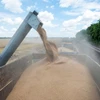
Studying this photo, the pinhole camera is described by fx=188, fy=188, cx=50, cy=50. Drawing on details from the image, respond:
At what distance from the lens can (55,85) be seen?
15.1 feet

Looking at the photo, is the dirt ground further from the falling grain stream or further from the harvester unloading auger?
the harvester unloading auger

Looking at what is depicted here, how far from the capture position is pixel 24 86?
484 cm

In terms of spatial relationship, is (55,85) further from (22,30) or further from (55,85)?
(22,30)

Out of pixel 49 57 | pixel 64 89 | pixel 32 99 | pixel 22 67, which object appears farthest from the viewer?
pixel 49 57

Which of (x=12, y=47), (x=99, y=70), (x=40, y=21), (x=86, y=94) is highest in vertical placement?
(x=40, y=21)

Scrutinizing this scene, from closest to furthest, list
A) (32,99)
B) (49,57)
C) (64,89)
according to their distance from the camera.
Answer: (32,99) < (64,89) < (49,57)

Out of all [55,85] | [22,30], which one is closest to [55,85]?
[55,85]

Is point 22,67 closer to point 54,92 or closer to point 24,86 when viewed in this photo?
point 24,86

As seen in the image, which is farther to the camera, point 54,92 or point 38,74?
point 38,74

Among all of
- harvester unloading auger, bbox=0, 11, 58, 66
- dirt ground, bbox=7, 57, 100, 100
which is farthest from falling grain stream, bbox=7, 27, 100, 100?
harvester unloading auger, bbox=0, 11, 58, 66

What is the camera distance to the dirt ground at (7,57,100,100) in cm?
423

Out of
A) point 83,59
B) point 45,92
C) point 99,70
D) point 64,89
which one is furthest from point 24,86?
point 83,59

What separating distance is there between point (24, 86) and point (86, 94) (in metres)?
1.58

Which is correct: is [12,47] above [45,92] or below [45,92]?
above
